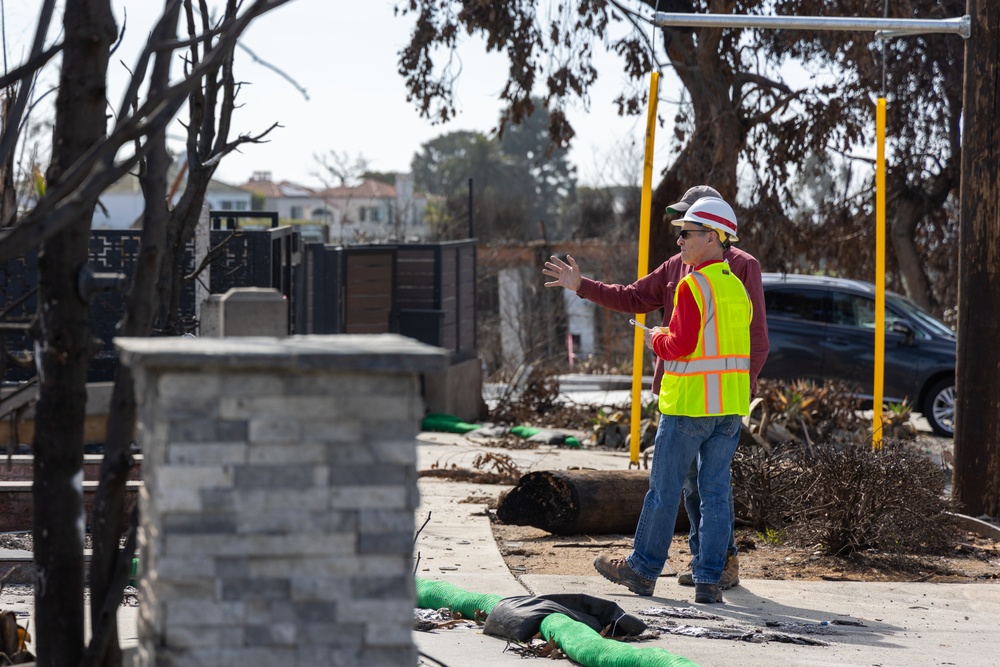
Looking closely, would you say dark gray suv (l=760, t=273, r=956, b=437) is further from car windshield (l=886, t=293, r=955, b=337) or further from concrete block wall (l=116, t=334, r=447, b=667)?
concrete block wall (l=116, t=334, r=447, b=667)

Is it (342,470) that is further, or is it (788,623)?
(788,623)

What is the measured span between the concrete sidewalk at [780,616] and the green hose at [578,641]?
0.17 metres

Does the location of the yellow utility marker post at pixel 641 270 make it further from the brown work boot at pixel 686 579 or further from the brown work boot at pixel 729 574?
the brown work boot at pixel 729 574

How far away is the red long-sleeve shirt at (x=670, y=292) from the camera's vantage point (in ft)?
20.3

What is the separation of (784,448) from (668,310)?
223cm

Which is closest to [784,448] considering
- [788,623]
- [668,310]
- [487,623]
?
[668,310]

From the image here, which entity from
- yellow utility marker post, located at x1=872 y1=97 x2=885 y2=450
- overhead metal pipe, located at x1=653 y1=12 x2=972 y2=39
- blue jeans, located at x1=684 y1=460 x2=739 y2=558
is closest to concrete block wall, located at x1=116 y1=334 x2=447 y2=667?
blue jeans, located at x1=684 y1=460 x2=739 y2=558

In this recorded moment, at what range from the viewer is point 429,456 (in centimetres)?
1131

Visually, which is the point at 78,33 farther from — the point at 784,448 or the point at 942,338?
the point at 942,338

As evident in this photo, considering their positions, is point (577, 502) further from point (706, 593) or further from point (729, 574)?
point (706, 593)

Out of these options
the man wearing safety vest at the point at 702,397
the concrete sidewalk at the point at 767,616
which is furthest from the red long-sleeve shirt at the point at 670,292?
the concrete sidewalk at the point at 767,616

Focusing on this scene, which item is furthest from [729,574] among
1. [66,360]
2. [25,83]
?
[25,83]

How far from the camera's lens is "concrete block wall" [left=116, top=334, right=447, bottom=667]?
2.76 m

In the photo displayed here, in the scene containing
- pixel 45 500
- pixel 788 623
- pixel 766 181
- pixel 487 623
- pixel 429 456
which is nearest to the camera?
pixel 45 500
